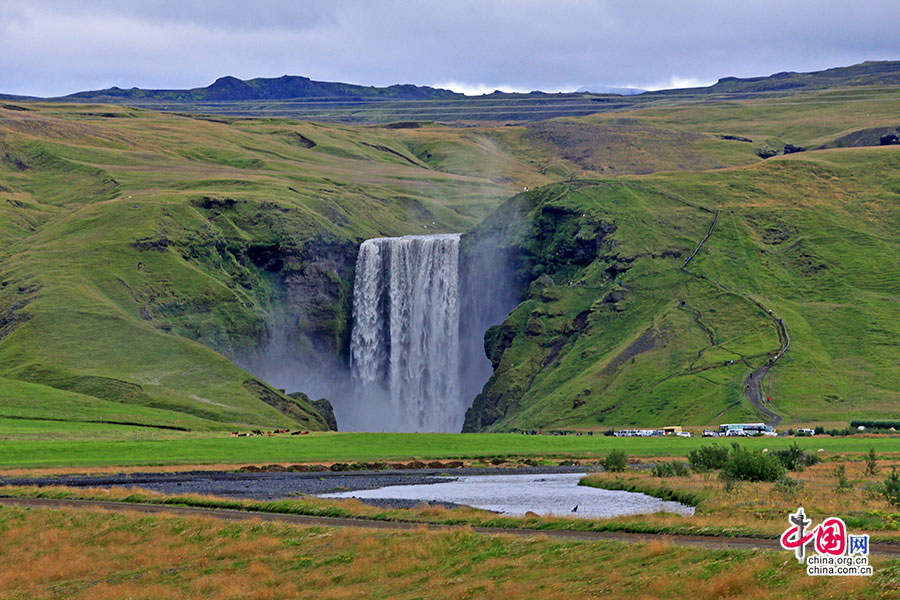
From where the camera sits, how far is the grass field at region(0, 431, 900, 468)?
110 m

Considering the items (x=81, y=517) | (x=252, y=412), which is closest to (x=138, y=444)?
(x=252, y=412)

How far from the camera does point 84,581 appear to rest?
170ft

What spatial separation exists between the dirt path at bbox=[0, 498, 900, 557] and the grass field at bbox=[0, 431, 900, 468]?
1456 inches

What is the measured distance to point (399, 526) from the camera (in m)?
54.1

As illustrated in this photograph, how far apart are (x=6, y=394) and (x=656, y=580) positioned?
144760 mm

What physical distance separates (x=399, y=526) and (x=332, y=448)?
238 feet

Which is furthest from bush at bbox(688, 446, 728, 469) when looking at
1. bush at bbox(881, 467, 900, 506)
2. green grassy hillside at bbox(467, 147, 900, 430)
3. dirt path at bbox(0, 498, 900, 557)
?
green grassy hillside at bbox(467, 147, 900, 430)

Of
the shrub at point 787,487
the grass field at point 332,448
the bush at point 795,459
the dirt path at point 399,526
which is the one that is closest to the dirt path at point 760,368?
the grass field at point 332,448

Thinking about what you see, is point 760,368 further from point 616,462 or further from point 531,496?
point 531,496

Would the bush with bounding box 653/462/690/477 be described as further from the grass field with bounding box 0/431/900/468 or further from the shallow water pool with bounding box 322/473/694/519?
the grass field with bounding box 0/431/900/468

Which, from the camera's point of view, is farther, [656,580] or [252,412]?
[252,412]

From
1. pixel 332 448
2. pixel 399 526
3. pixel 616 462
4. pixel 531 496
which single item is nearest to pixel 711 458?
pixel 616 462

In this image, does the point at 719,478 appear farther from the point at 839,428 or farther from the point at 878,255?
the point at 878,255

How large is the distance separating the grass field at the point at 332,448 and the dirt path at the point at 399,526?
121 ft
